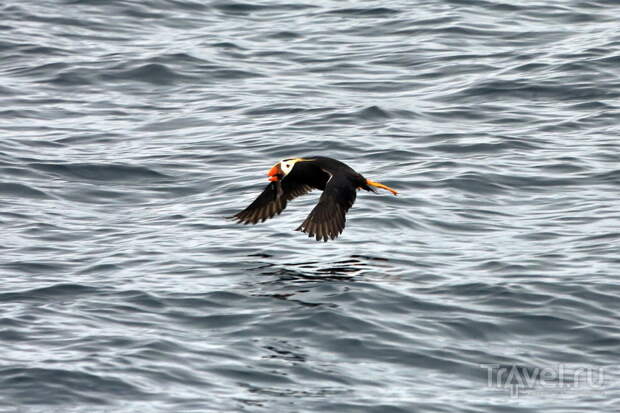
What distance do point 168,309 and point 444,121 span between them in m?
6.51

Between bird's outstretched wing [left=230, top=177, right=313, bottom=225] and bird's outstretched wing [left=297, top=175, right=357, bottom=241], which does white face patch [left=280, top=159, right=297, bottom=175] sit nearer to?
bird's outstretched wing [left=230, top=177, right=313, bottom=225]

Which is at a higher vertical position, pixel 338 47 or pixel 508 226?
pixel 338 47

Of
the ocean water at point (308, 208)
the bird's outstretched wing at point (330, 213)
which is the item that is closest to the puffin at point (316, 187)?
the bird's outstretched wing at point (330, 213)

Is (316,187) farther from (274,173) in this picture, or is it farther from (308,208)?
(308,208)

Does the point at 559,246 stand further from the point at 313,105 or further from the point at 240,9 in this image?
the point at 240,9

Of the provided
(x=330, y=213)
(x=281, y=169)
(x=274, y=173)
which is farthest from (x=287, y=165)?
(x=330, y=213)

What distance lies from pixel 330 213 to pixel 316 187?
1.15 meters

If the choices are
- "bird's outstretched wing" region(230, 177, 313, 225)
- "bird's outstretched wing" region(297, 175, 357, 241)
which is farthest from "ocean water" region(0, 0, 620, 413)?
"bird's outstretched wing" region(297, 175, 357, 241)

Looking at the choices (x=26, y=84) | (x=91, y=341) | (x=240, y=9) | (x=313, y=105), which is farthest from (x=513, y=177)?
(x=240, y=9)

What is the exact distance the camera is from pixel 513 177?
40.8 feet

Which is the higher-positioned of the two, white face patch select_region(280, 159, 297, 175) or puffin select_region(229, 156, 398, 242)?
white face patch select_region(280, 159, 297, 175)

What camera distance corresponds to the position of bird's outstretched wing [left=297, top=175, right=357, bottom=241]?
9.70 meters

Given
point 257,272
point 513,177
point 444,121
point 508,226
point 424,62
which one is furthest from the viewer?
point 424,62

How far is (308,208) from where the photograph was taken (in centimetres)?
1204
